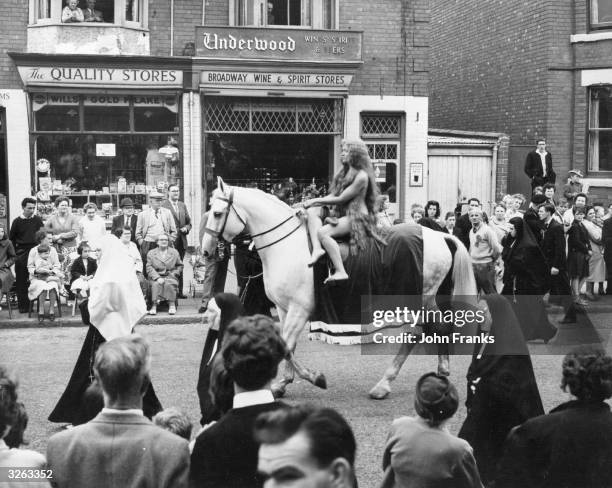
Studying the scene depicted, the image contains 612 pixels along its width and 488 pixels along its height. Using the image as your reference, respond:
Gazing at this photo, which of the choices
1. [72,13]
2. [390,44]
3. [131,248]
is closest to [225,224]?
[131,248]

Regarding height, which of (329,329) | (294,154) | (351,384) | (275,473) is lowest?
(351,384)

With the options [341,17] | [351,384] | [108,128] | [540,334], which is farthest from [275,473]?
[341,17]

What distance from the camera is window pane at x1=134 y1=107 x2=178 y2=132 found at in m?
17.7

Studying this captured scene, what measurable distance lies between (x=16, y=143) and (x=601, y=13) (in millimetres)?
13805

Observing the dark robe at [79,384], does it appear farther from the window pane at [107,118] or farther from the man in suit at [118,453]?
the window pane at [107,118]

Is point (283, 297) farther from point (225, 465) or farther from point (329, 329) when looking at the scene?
point (225, 465)

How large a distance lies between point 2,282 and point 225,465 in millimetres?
11227

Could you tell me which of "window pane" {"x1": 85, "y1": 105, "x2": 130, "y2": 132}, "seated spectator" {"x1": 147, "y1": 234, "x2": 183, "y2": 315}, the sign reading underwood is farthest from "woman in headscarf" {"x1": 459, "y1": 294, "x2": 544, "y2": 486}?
"window pane" {"x1": 85, "y1": 105, "x2": 130, "y2": 132}

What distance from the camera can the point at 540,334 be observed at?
39.3ft

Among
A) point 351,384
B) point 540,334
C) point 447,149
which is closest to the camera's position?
point 351,384

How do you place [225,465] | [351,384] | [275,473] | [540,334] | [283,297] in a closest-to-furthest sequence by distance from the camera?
[275,473] → [225,465] → [283,297] → [351,384] → [540,334]

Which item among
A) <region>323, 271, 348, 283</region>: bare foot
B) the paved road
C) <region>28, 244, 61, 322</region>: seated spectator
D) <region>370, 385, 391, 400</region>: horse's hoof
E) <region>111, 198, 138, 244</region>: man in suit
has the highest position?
<region>111, 198, 138, 244</region>: man in suit

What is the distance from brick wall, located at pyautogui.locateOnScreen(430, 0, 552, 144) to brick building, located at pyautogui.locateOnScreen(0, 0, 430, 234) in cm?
382

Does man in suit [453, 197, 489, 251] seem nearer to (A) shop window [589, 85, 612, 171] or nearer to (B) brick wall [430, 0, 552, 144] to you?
(B) brick wall [430, 0, 552, 144]
